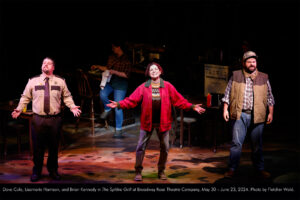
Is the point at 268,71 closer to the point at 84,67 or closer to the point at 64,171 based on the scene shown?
the point at 84,67

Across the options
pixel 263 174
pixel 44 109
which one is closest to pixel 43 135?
pixel 44 109

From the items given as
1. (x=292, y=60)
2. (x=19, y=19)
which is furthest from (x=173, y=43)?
(x=19, y=19)

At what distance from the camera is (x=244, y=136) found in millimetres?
4566

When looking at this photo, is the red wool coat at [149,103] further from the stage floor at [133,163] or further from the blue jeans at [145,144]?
the stage floor at [133,163]

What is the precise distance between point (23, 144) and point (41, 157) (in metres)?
2.43

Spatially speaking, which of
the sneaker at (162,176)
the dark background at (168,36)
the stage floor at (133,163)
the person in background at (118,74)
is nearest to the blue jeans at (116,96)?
the person in background at (118,74)

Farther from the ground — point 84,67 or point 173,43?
point 173,43

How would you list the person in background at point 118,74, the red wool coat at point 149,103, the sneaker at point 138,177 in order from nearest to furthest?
1. the red wool coat at point 149,103
2. the sneaker at point 138,177
3. the person in background at point 118,74

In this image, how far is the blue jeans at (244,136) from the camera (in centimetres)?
452

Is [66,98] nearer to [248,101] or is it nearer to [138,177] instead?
[138,177]

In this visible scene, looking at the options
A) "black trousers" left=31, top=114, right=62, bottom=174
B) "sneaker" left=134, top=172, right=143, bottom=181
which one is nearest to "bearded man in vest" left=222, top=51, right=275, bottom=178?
"sneaker" left=134, top=172, right=143, bottom=181

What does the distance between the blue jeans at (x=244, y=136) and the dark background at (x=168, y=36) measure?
2337 millimetres

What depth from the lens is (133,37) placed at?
31.5 feet

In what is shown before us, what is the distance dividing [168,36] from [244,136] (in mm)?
5327
